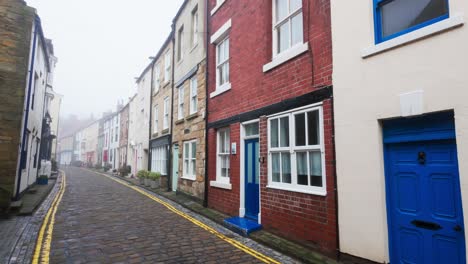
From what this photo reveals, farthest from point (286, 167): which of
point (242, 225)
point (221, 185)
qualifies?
point (221, 185)

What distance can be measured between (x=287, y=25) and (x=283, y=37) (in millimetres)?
315

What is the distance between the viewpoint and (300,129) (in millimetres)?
6473

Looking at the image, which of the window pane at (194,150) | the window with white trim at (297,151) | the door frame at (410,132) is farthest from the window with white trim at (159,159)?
the door frame at (410,132)

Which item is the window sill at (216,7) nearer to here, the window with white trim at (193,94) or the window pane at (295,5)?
the window with white trim at (193,94)

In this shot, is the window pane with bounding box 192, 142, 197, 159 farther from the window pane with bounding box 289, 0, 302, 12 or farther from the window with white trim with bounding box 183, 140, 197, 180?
the window pane with bounding box 289, 0, 302, 12

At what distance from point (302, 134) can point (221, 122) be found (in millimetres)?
4044

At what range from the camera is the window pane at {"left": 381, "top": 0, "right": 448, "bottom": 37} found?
4232 millimetres

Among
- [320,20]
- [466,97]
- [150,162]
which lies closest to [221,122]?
[320,20]

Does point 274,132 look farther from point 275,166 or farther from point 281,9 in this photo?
point 281,9

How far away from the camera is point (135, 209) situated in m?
10.3

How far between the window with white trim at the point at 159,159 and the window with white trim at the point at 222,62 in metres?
8.16

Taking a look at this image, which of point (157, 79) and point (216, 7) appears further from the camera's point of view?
point (157, 79)

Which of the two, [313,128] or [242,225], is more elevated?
[313,128]

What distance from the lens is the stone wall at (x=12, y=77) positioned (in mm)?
9031
